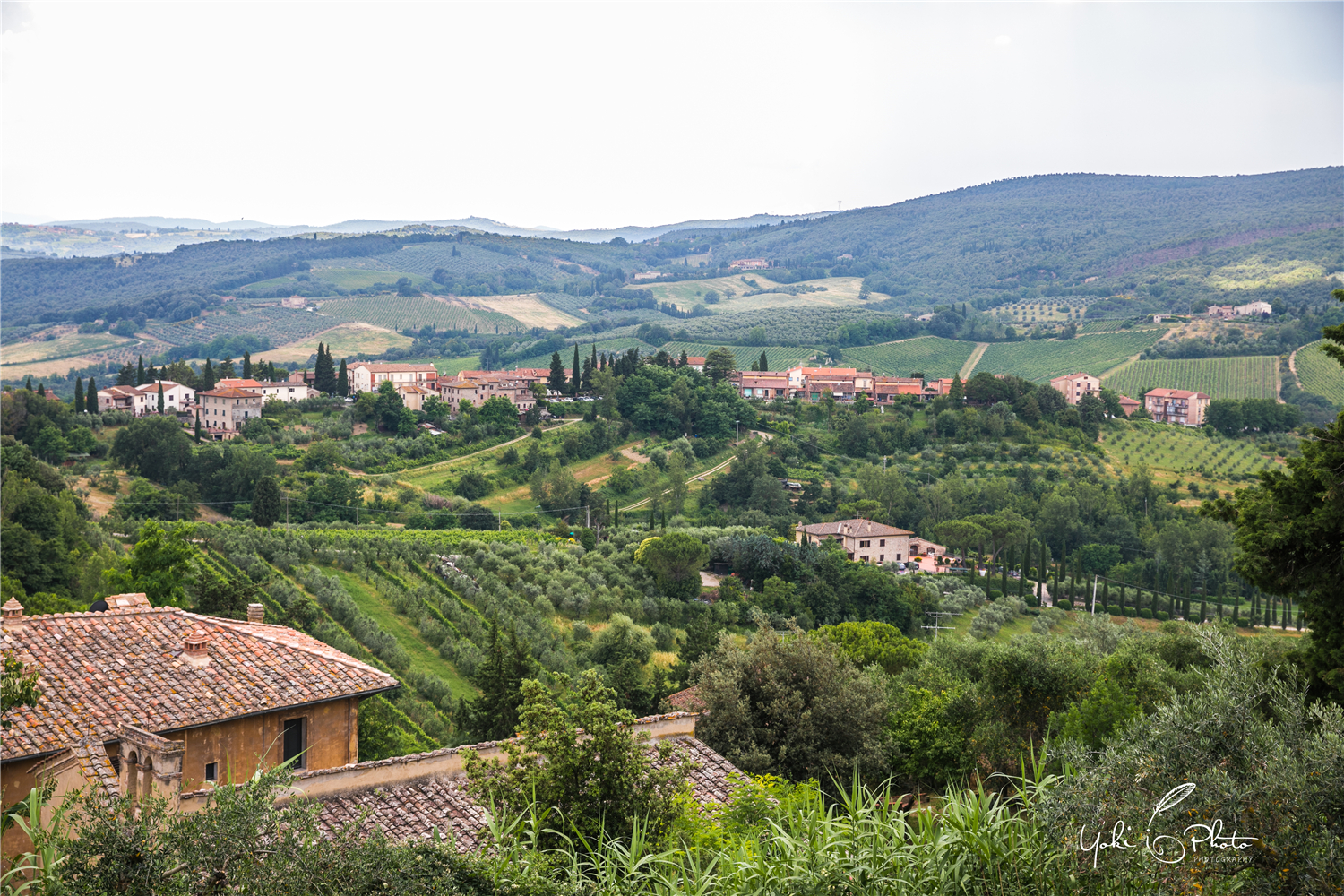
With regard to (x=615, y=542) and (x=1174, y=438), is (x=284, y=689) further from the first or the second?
(x=1174, y=438)

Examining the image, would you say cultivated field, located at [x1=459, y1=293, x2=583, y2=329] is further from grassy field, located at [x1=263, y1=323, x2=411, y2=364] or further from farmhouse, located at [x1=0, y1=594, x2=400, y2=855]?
farmhouse, located at [x1=0, y1=594, x2=400, y2=855]

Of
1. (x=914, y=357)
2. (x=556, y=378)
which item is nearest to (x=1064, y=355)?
(x=914, y=357)

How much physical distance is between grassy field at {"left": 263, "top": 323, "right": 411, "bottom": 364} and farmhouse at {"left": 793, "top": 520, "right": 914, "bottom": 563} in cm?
8856

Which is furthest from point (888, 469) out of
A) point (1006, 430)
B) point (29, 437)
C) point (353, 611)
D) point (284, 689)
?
point (284, 689)

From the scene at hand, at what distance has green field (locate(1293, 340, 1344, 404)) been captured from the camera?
72.7m

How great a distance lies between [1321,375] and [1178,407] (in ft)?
43.6

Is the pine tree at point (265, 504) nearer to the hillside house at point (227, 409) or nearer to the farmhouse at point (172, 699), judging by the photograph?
the hillside house at point (227, 409)

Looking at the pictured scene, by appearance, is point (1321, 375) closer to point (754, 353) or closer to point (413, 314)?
point (754, 353)

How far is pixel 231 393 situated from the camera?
59.9 m

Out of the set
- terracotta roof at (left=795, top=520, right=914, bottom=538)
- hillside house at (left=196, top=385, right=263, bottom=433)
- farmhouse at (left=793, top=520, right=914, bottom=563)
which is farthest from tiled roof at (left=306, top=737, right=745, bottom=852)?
hillside house at (left=196, top=385, right=263, bottom=433)

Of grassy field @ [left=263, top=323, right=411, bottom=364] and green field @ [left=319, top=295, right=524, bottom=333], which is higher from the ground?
green field @ [left=319, top=295, right=524, bottom=333]

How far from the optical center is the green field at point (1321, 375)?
7268 centimetres
